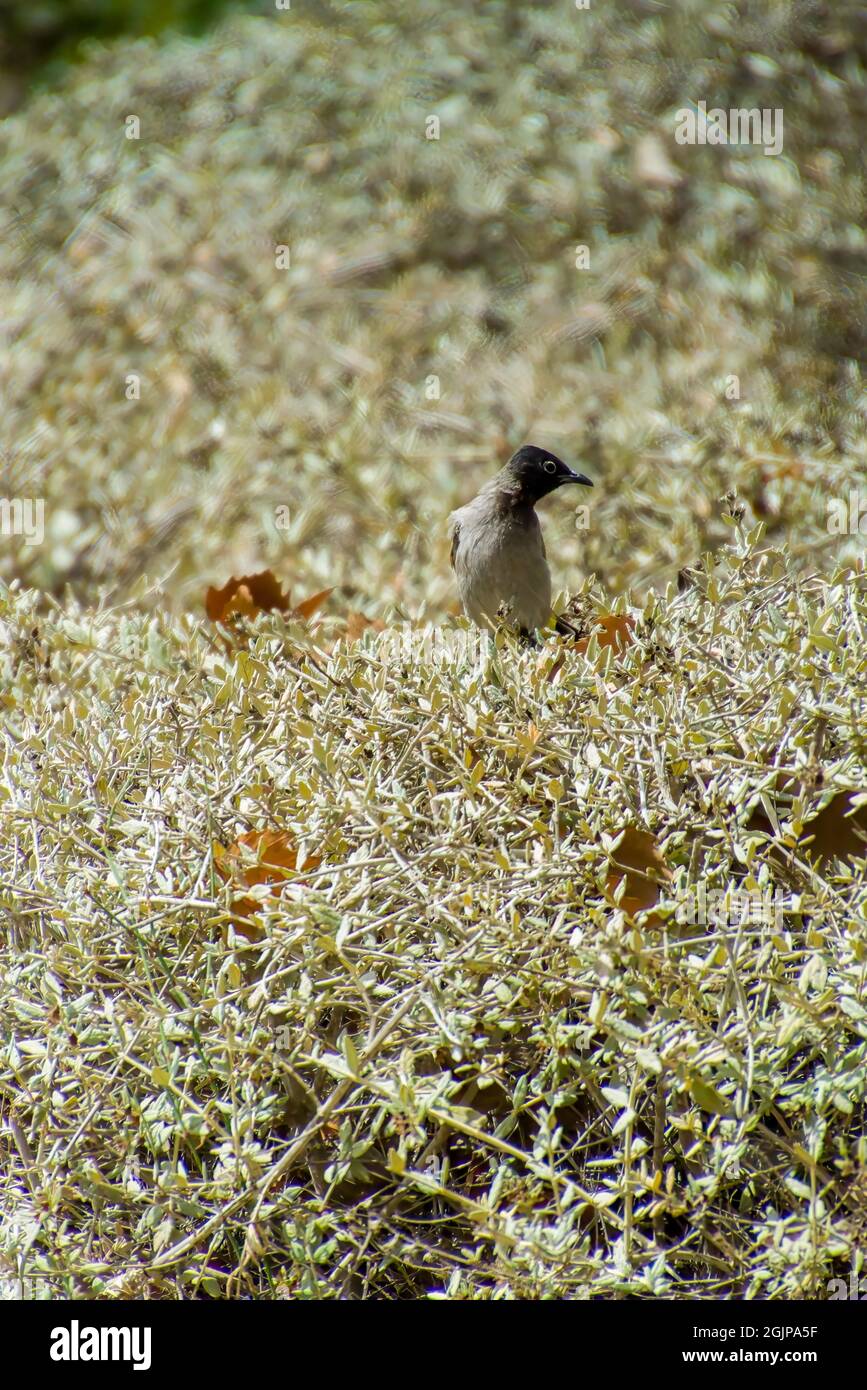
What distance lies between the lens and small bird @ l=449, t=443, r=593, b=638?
421cm

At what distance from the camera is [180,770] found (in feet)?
9.37

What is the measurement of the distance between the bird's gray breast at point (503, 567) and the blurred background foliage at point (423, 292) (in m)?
0.24

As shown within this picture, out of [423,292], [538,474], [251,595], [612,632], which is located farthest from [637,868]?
[423,292]

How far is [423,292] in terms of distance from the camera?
625cm

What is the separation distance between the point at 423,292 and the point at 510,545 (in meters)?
2.41

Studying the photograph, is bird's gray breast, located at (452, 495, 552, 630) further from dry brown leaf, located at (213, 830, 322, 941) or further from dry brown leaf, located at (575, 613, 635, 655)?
dry brown leaf, located at (213, 830, 322, 941)

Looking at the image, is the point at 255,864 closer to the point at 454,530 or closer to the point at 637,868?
the point at 637,868

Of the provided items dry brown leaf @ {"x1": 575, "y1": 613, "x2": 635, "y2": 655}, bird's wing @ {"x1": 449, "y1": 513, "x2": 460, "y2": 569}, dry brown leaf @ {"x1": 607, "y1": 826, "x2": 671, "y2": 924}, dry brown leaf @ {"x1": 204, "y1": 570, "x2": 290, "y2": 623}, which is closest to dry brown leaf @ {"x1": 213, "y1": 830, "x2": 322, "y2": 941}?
dry brown leaf @ {"x1": 607, "y1": 826, "x2": 671, "y2": 924}

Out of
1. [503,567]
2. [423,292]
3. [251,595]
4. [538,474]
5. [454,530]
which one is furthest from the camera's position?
[423,292]

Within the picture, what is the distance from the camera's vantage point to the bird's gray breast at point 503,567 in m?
4.20

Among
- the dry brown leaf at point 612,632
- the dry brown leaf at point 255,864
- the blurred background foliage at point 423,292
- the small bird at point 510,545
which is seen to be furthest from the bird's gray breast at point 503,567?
the dry brown leaf at point 255,864
